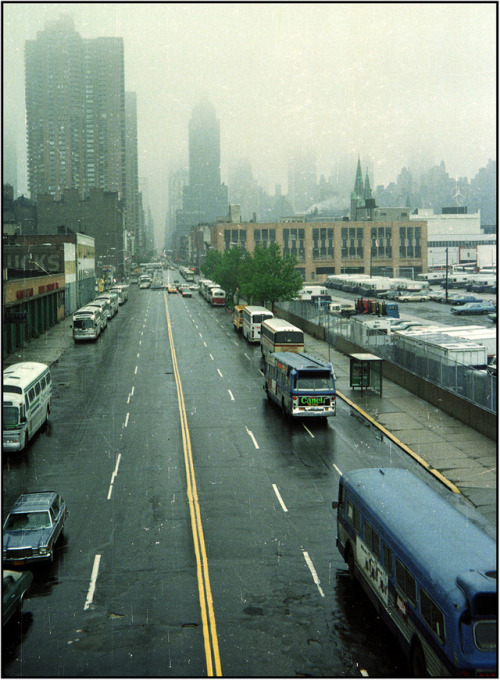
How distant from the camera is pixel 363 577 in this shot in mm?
14352

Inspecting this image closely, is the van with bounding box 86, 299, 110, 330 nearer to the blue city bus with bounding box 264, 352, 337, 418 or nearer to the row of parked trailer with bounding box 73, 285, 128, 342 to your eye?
the row of parked trailer with bounding box 73, 285, 128, 342

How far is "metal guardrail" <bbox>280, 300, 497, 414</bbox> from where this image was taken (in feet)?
94.6

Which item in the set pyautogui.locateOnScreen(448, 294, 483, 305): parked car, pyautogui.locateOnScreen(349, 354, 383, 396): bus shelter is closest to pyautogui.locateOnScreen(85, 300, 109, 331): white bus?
pyautogui.locateOnScreen(349, 354, 383, 396): bus shelter

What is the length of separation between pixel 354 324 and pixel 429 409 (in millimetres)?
16463

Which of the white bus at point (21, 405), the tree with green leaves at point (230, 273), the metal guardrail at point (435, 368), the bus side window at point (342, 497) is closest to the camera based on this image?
the bus side window at point (342, 497)

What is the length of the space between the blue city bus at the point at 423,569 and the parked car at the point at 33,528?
6.70m

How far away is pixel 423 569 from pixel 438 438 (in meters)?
17.6

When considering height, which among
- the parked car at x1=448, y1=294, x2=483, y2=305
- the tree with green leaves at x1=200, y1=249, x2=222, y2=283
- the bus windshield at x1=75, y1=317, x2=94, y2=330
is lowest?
the bus windshield at x1=75, y1=317, x2=94, y2=330

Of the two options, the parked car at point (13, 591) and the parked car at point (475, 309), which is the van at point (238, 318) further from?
the parked car at point (13, 591)

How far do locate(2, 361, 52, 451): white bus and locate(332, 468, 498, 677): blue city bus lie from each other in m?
14.1

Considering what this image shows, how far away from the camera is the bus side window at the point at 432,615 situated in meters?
10.3

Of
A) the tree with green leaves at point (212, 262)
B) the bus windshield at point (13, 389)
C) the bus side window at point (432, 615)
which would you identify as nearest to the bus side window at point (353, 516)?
the bus side window at point (432, 615)

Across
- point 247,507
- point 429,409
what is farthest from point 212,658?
point 429,409

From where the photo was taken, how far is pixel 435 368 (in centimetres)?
A: 3434
